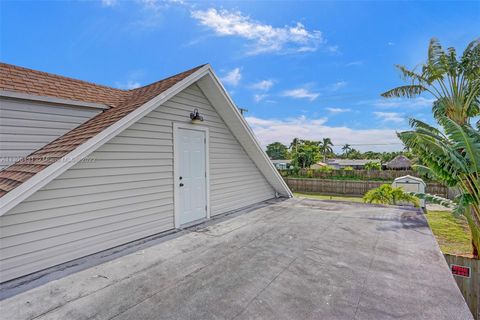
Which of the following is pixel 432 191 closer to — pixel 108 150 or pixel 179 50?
pixel 179 50

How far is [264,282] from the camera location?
254cm

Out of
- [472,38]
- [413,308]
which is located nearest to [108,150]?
[413,308]

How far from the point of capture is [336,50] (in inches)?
398

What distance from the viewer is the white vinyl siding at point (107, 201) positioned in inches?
110

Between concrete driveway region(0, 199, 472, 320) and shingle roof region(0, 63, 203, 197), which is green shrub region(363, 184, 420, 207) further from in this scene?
shingle roof region(0, 63, 203, 197)

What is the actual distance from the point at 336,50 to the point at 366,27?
63.0 inches

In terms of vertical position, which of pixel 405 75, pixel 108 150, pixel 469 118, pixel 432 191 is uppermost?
pixel 405 75

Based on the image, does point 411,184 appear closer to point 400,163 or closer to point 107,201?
point 107,201

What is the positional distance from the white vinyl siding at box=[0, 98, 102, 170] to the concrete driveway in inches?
92.2

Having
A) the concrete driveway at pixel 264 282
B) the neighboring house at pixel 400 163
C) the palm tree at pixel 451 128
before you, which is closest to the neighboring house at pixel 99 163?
the concrete driveway at pixel 264 282

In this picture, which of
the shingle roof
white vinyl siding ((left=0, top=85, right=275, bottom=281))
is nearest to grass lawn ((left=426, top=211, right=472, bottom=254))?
white vinyl siding ((left=0, top=85, right=275, bottom=281))

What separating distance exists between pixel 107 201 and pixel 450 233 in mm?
10874

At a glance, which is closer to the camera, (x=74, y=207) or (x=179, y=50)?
(x=74, y=207)

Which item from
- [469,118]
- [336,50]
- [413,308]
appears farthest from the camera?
[336,50]
